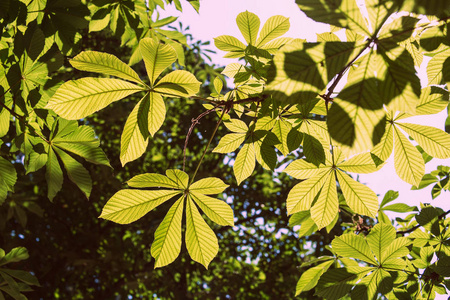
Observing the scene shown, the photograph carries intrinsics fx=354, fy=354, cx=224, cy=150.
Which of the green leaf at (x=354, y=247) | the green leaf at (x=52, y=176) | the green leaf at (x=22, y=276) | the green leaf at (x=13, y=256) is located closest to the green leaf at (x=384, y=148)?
the green leaf at (x=354, y=247)

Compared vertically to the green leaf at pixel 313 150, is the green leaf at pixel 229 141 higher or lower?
lower

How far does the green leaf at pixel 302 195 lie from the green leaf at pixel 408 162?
29cm

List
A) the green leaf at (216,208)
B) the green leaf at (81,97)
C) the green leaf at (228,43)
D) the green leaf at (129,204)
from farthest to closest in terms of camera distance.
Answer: the green leaf at (228,43)
the green leaf at (216,208)
the green leaf at (129,204)
the green leaf at (81,97)

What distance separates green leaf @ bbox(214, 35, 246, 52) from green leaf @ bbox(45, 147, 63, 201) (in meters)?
0.83

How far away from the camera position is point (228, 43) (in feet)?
4.43

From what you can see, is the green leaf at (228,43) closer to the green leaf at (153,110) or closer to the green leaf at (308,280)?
the green leaf at (153,110)

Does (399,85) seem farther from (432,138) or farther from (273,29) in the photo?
(273,29)

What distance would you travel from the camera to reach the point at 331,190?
1.30m

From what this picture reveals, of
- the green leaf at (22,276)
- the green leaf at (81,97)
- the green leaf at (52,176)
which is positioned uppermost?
the green leaf at (81,97)

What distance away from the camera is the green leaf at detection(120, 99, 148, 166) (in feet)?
3.34

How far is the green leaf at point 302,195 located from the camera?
1.30 meters

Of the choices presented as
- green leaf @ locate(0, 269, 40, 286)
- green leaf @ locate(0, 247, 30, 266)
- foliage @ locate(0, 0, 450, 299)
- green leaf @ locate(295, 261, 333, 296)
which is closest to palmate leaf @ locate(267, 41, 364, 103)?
foliage @ locate(0, 0, 450, 299)

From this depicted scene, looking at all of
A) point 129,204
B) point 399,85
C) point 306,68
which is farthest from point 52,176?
point 399,85

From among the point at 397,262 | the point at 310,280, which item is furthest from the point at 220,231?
the point at 397,262
